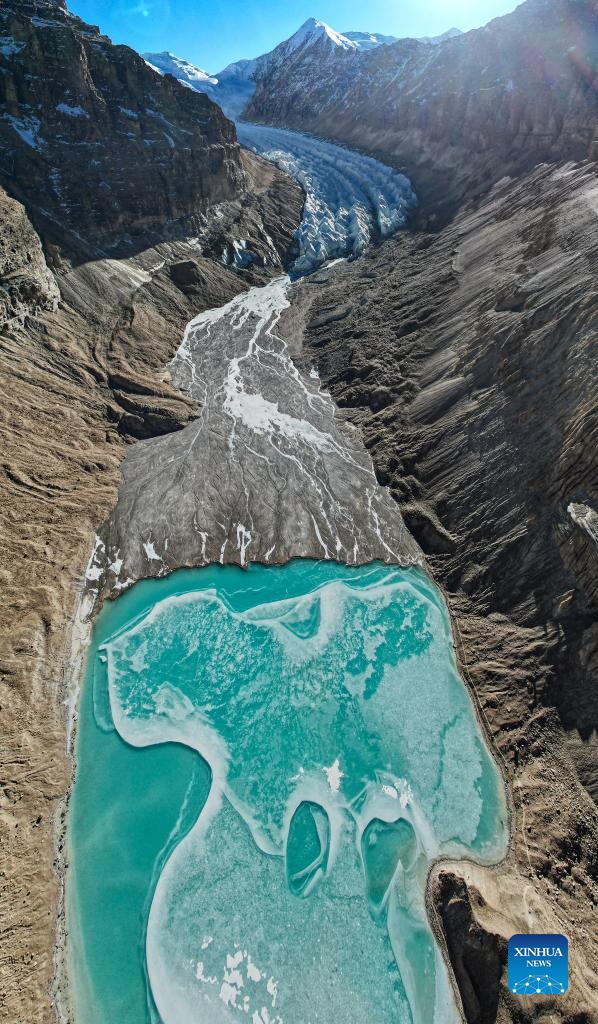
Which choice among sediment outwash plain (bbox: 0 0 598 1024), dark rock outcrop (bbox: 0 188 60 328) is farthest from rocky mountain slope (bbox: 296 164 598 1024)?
dark rock outcrop (bbox: 0 188 60 328)

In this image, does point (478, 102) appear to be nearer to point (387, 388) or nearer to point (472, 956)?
point (387, 388)

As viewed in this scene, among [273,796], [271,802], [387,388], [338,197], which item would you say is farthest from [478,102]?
[271,802]

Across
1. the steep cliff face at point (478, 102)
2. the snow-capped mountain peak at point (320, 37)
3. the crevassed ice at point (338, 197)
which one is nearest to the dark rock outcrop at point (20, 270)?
the crevassed ice at point (338, 197)

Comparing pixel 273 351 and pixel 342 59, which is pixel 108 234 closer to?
pixel 273 351

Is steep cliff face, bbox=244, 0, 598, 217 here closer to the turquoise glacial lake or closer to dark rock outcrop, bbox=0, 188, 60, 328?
dark rock outcrop, bbox=0, 188, 60, 328

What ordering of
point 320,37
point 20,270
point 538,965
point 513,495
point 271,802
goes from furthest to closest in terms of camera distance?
point 320,37 → point 20,270 → point 513,495 → point 271,802 → point 538,965
